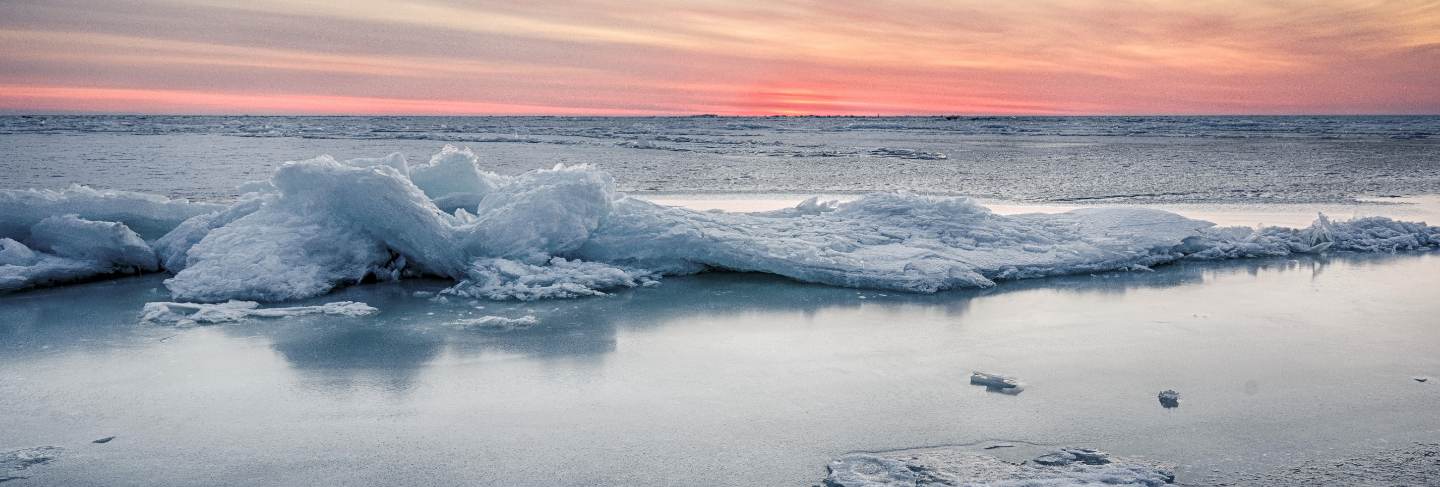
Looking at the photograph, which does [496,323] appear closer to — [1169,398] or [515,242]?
[515,242]

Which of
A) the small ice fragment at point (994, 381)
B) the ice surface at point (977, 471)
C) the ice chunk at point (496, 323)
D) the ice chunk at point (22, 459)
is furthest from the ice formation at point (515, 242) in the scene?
the ice surface at point (977, 471)

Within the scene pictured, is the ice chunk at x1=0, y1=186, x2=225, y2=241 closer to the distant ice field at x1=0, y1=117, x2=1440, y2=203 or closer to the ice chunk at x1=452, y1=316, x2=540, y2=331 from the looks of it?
the ice chunk at x1=452, y1=316, x2=540, y2=331

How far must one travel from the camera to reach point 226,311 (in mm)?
5473

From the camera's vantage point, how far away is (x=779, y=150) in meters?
29.7

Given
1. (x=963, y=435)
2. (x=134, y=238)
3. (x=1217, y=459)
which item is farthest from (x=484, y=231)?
(x=1217, y=459)

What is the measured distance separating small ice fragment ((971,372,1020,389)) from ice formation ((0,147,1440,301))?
7.33 feet

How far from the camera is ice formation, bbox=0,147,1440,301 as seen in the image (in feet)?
21.1

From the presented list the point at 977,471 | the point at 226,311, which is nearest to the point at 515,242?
the point at 226,311

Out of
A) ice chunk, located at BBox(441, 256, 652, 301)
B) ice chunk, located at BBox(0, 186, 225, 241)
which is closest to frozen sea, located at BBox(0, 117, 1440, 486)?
ice chunk, located at BBox(441, 256, 652, 301)

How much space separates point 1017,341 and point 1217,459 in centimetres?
176

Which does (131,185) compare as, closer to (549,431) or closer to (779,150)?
(549,431)

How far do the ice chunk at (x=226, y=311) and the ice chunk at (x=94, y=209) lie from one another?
2.36 metres

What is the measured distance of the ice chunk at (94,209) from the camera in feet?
23.3

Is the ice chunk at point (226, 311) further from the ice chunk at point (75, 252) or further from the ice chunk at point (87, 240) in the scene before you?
the ice chunk at point (87, 240)
